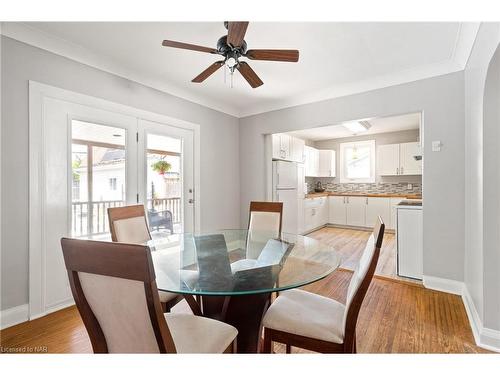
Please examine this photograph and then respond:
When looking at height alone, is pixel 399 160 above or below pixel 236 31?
below

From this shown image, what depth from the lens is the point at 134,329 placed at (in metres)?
0.88

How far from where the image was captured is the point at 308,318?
1267mm

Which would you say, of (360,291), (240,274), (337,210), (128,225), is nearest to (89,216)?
(128,225)

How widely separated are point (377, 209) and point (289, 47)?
15.0ft

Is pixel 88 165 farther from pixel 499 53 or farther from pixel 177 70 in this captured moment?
pixel 499 53

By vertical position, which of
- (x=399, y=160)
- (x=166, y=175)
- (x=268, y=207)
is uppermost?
(x=399, y=160)

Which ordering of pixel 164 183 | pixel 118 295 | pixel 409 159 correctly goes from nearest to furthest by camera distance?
pixel 118 295 → pixel 164 183 → pixel 409 159

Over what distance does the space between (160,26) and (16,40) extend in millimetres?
1163

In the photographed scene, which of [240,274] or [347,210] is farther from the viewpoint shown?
[347,210]

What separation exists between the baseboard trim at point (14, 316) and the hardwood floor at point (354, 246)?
342cm

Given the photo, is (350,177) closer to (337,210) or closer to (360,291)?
(337,210)

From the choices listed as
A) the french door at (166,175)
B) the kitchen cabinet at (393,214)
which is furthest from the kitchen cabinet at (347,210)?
the french door at (166,175)

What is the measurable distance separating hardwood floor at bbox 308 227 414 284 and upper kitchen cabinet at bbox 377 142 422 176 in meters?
1.46

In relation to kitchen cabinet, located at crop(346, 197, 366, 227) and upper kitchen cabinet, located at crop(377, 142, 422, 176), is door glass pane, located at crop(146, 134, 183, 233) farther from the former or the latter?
upper kitchen cabinet, located at crop(377, 142, 422, 176)
